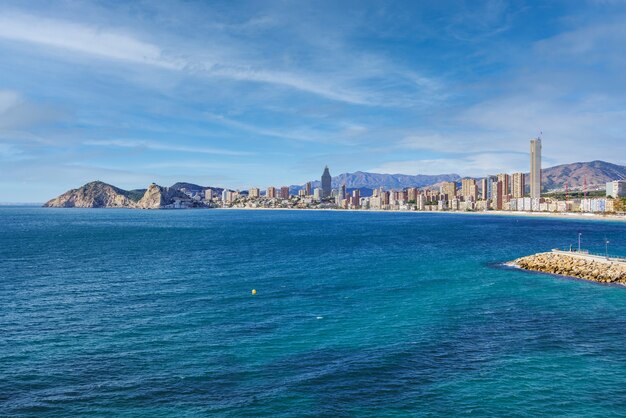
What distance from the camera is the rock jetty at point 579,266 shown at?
169 feet

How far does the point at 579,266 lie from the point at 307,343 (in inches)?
1736

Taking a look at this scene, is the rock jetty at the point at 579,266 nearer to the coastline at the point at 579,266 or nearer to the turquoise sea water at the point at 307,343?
the coastline at the point at 579,266

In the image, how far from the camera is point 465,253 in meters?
80.1

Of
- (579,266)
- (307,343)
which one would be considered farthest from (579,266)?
(307,343)

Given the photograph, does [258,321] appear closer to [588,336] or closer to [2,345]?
[2,345]

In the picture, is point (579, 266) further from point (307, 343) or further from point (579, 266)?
point (307, 343)

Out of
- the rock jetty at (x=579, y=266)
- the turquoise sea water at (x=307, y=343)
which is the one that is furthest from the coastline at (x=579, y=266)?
the turquoise sea water at (x=307, y=343)

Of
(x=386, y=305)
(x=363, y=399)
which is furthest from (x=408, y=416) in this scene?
(x=386, y=305)

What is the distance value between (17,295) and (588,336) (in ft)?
154

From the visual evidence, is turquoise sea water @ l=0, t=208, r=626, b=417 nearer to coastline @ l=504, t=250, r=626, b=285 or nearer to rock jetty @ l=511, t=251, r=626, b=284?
coastline @ l=504, t=250, r=626, b=285

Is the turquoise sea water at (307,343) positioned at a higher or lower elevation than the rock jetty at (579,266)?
lower

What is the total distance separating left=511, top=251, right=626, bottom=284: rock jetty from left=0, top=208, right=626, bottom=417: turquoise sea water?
3404mm

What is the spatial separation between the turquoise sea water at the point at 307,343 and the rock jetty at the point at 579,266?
11.2ft

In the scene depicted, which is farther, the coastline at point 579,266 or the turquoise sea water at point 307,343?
the coastline at point 579,266
